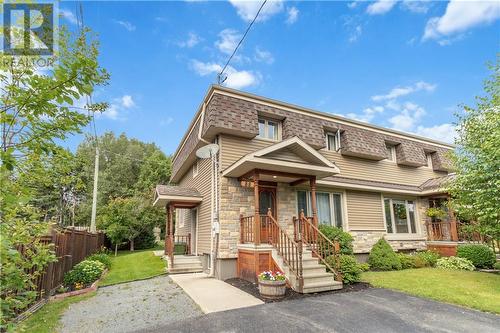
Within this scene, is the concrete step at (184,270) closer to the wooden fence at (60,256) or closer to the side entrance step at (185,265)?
the side entrance step at (185,265)

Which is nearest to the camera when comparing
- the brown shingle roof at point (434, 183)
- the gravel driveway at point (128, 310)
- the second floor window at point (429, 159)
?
the gravel driveway at point (128, 310)

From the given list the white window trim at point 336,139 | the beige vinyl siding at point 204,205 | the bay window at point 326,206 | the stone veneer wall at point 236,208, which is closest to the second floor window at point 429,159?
A: the white window trim at point 336,139

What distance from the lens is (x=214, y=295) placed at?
257 inches

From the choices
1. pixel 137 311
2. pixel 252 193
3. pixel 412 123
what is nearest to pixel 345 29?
pixel 252 193

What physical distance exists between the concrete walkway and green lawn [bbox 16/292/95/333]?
2608mm

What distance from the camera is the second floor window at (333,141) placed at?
39.3ft

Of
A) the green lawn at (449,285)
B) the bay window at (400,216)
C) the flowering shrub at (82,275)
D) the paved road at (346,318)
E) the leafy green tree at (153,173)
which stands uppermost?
the leafy green tree at (153,173)

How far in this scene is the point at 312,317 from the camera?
198 inches

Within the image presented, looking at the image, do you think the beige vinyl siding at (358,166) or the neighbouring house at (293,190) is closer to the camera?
the neighbouring house at (293,190)

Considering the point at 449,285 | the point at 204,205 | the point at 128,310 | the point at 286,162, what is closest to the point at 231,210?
the point at 204,205

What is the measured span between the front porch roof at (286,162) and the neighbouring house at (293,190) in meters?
0.03

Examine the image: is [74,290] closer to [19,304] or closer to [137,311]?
[137,311]

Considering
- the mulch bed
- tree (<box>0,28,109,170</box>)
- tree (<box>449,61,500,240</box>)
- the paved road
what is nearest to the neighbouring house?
the mulch bed

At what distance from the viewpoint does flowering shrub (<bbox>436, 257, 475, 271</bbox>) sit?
1015cm
